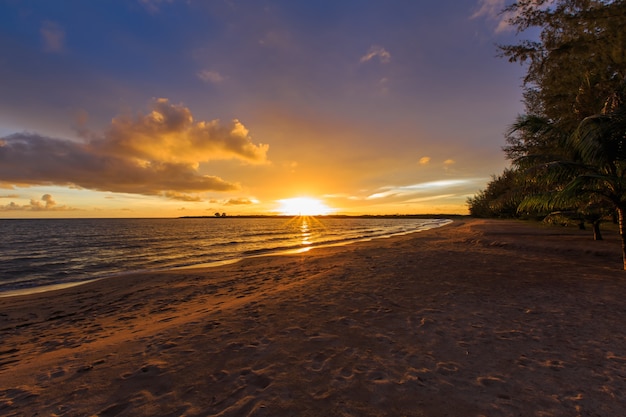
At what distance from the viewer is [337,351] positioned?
5008 mm

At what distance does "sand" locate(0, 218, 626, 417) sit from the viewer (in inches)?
142

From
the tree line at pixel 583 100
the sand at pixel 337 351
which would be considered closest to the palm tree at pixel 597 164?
the tree line at pixel 583 100

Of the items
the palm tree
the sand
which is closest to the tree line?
the palm tree

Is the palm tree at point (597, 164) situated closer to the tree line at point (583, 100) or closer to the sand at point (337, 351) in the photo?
the tree line at point (583, 100)

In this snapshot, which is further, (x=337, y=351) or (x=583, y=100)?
(x=583, y=100)

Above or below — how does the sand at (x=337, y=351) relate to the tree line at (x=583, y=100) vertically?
below

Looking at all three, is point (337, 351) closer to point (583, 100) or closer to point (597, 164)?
point (597, 164)

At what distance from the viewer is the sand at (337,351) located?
11.8 feet

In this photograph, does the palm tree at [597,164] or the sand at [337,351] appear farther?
the palm tree at [597,164]

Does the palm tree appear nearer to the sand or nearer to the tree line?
the tree line

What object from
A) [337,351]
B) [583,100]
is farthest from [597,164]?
[337,351]

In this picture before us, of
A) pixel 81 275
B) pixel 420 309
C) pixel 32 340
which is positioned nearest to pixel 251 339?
pixel 420 309

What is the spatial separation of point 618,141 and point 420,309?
11.0 meters

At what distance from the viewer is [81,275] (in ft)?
56.0
